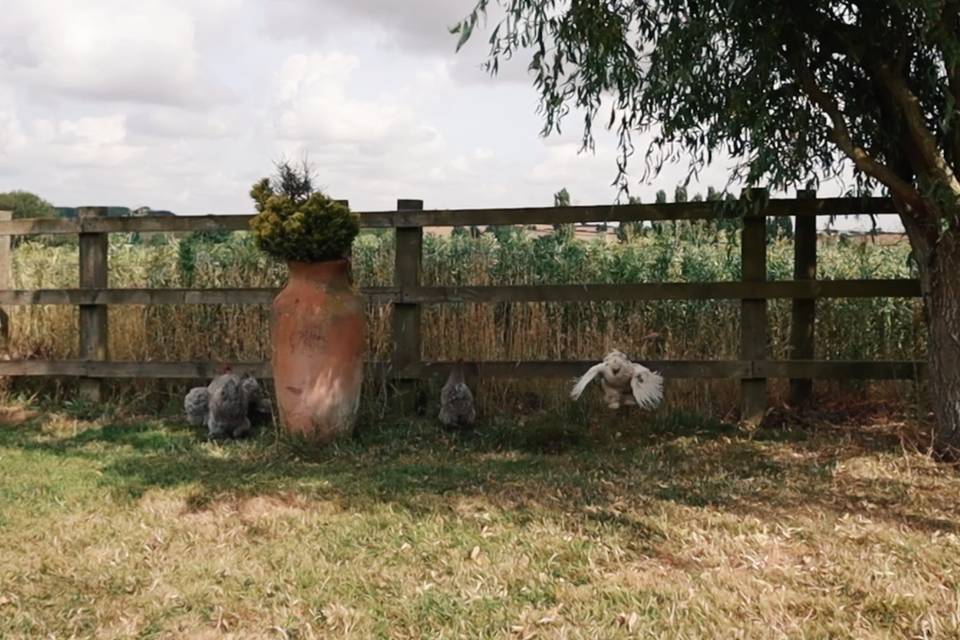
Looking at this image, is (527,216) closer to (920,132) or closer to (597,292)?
(597,292)

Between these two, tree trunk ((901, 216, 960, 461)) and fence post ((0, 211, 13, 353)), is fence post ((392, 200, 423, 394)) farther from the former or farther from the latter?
fence post ((0, 211, 13, 353))

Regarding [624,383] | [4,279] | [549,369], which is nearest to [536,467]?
[624,383]

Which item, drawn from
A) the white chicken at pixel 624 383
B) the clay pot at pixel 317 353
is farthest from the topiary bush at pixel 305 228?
the white chicken at pixel 624 383

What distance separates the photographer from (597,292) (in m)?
5.73

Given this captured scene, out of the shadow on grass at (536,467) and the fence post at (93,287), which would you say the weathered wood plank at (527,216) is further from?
the shadow on grass at (536,467)

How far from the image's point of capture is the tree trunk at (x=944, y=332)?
4668 mm

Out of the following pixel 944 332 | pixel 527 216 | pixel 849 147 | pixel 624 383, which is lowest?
pixel 624 383

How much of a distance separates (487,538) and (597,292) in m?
2.62


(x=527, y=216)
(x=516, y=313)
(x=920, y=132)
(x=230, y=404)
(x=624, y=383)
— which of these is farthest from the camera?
(x=516, y=313)

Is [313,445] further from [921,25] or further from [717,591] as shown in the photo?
[921,25]

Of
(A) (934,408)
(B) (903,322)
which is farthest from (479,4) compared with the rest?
(B) (903,322)

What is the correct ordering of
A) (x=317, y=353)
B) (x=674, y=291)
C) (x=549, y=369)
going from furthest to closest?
(x=549, y=369), (x=674, y=291), (x=317, y=353)

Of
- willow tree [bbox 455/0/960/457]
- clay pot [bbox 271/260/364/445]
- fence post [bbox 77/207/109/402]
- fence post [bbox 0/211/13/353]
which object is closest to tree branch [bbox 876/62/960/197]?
willow tree [bbox 455/0/960/457]

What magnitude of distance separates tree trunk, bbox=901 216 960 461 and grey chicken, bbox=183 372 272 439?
4035mm
